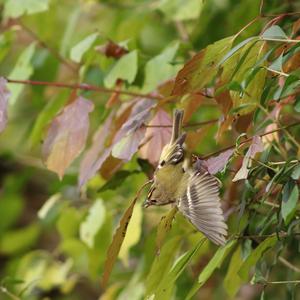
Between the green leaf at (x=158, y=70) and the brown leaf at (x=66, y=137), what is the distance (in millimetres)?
199

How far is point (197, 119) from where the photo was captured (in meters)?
2.05

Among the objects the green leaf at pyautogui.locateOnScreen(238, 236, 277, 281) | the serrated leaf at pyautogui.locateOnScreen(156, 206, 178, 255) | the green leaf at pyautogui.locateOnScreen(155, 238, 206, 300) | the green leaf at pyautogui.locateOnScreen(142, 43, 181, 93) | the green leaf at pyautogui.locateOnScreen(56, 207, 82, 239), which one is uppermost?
the serrated leaf at pyautogui.locateOnScreen(156, 206, 178, 255)

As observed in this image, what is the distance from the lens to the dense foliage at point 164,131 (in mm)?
1139

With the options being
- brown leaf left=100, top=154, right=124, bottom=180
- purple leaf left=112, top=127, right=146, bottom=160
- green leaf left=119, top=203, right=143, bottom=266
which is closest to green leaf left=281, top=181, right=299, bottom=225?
purple leaf left=112, top=127, right=146, bottom=160

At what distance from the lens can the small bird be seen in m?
1.07

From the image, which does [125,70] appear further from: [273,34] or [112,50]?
[273,34]

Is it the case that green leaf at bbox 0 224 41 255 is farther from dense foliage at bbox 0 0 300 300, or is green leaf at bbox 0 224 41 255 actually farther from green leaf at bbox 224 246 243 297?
green leaf at bbox 224 246 243 297

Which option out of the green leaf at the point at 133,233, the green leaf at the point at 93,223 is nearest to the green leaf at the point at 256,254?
the green leaf at the point at 133,233

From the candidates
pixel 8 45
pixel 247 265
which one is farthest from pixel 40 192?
pixel 247 265

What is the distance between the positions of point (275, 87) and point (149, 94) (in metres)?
0.29

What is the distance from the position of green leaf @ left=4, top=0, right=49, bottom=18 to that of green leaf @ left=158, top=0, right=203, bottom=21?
31 centimetres

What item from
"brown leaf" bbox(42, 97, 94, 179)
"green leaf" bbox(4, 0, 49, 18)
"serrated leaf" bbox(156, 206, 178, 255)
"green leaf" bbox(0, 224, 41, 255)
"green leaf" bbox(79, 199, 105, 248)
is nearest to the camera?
"serrated leaf" bbox(156, 206, 178, 255)

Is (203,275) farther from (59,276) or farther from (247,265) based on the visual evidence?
(59,276)

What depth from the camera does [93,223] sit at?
176cm
